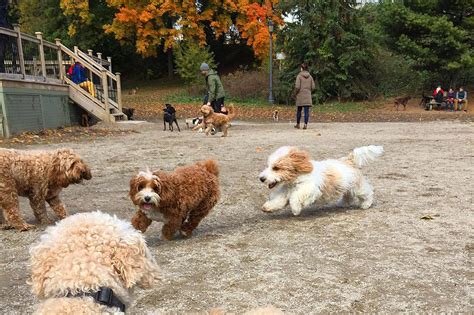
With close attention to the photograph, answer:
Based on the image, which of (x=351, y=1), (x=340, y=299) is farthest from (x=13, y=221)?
(x=351, y=1)

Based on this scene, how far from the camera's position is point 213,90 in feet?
46.4

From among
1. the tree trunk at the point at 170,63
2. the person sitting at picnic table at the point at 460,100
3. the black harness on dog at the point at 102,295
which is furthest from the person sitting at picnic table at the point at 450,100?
the black harness on dog at the point at 102,295

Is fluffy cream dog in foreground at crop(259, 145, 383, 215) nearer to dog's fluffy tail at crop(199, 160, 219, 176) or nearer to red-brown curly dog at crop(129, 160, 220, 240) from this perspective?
dog's fluffy tail at crop(199, 160, 219, 176)

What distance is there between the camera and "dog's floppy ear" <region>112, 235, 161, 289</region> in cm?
181

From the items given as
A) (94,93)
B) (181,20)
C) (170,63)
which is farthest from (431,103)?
(170,63)

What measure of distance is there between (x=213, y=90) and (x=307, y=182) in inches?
379

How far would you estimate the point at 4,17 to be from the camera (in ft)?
42.3

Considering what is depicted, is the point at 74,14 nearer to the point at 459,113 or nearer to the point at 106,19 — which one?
the point at 106,19

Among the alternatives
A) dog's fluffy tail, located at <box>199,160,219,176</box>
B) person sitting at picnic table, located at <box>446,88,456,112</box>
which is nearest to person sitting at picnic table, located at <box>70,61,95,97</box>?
dog's fluffy tail, located at <box>199,160,219,176</box>

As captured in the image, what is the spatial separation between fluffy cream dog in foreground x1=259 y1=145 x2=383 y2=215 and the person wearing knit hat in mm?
8809

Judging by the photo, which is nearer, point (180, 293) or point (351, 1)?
point (180, 293)

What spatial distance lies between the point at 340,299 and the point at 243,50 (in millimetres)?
40994

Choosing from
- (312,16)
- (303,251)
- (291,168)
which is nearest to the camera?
(303,251)

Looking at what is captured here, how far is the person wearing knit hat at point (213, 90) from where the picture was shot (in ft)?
45.5
